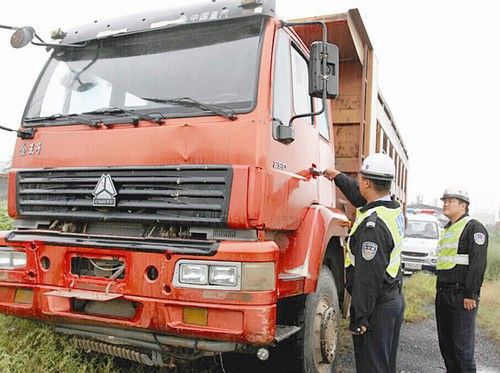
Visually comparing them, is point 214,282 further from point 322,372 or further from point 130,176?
point 322,372

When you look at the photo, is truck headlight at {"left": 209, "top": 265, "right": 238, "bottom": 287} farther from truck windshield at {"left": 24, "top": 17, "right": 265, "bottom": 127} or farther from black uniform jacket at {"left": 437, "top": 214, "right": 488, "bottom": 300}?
black uniform jacket at {"left": 437, "top": 214, "right": 488, "bottom": 300}

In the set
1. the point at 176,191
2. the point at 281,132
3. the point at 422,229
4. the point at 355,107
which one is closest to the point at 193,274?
the point at 176,191

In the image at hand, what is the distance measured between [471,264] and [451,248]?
277 millimetres

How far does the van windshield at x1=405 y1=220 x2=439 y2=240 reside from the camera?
42.9 ft

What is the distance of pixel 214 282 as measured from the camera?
242cm

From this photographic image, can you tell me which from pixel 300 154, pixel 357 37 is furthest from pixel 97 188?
pixel 357 37

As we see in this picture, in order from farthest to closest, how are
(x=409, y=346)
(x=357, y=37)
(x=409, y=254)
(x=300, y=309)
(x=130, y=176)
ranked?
(x=409, y=254)
(x=409, y=346)
(x=357, y=37)
(x=300, y=309)
(x=130, y=176)

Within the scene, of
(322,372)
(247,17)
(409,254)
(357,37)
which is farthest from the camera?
(409,254)

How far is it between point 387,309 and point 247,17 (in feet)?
6.27

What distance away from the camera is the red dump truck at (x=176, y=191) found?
2.47 meters

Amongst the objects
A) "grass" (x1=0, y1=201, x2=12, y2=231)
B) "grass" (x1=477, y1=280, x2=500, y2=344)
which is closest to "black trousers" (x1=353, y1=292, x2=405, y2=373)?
"grass" (x1=0, y1=201, x2=12, y2=231)

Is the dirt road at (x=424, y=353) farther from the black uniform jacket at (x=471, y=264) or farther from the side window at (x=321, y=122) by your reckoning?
the side window at (x=321, y=122)

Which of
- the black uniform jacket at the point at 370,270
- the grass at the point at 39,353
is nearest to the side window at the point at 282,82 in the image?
the black uniform jacket at the point at 370,270

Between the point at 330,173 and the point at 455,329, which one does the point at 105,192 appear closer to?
the point at 330,173
